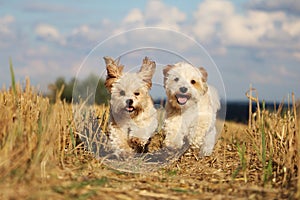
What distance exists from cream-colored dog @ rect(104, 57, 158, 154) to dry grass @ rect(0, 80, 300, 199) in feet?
1.93

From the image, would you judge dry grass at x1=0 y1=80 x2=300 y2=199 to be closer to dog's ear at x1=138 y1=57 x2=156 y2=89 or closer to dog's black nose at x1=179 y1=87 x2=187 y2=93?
dog's black nose at x1=179 y1=87 x2=187 y2=93

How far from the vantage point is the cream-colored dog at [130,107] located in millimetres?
6918

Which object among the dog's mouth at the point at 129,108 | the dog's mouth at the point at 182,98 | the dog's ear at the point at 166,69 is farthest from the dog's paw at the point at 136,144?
the dog's ear at the point at 166,69

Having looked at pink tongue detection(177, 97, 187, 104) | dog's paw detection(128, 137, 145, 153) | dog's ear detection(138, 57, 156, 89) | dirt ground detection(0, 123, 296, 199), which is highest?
dog's ear detection(138, 57, 156, 89)

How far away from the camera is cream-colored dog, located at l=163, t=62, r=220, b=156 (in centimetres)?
716

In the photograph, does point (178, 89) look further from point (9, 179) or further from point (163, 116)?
point (9, 179)

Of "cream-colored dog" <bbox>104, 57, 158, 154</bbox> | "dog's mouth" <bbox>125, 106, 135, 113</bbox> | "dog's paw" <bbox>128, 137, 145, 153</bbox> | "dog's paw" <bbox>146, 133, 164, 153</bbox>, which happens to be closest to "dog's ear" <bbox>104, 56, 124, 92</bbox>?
"cream-colored dog" <bbox>104, 57, 158, 154</bbox>

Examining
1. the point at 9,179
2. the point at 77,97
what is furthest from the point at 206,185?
the point at 77,97

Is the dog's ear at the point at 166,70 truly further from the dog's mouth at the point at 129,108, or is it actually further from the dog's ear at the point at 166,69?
the dog's mouth at the point at 129,108

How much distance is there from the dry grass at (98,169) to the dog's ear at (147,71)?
1.22 m

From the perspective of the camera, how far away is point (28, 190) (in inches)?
186

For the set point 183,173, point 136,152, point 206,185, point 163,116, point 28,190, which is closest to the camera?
point 28,190

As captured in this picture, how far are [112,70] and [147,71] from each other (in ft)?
1.56

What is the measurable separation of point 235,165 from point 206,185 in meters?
1.60
